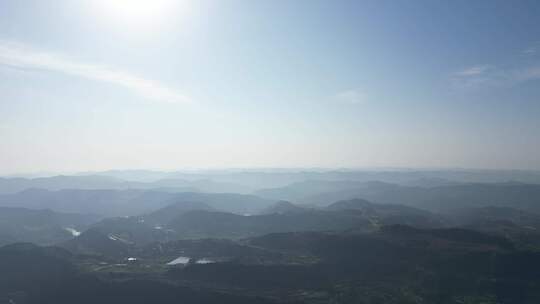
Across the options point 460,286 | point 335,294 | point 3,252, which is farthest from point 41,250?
point 460,286

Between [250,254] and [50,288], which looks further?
[250,254]

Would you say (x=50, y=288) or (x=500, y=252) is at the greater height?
(x=500, y=252)

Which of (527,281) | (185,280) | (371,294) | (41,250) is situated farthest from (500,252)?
(41,250)

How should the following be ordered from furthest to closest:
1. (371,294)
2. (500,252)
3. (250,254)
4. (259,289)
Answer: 1. (250,254)
2. (500,252)
3. (259,289)
4. (371,294)

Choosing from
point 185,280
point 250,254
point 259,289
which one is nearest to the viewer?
point 259,289

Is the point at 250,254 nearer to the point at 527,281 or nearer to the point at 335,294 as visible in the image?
the point at 335,294

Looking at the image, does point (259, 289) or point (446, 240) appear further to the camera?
point (446, 240)

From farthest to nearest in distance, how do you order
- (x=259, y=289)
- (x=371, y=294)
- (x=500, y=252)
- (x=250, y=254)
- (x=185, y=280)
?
(x=250, y=254) < (x=500, y=252) < (x=185, y=280) < (x=259, y=289) < (x=371, y=294)

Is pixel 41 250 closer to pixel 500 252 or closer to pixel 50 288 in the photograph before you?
pixel 50 288

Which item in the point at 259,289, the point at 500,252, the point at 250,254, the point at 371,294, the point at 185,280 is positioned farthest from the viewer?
the point at 250,254
